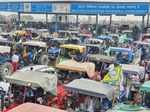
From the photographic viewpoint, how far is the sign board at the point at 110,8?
37.7 metres

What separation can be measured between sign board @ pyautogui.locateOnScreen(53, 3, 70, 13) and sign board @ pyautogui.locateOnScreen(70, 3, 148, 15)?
1.76 ft

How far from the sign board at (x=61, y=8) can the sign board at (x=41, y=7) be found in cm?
73

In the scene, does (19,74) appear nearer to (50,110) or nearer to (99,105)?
(99,105)

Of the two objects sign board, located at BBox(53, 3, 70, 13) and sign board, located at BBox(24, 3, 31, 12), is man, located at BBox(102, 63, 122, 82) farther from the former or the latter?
sign board, located at BBox(24, 3, 31, 12)

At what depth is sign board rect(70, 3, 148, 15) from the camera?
124ft

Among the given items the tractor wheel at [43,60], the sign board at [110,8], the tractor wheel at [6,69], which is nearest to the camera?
the tractor wheel at [6,69]

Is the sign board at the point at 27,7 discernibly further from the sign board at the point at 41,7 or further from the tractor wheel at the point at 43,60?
the tractor wheel at the point at 43,60

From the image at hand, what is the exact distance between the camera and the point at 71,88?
12.8m

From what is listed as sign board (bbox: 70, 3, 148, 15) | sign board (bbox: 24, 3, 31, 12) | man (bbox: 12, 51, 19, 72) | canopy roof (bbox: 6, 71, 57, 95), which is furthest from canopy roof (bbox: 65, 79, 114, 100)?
sign board (bbox: 24, 3, 31, 12)

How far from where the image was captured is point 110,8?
129 ft

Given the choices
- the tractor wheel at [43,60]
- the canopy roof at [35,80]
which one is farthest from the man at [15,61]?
the canopy roof at [35,80]

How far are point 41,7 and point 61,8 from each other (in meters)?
3.12

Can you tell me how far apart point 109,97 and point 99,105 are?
67cm

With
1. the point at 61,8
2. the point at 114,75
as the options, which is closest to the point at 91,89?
the point at 114,75
